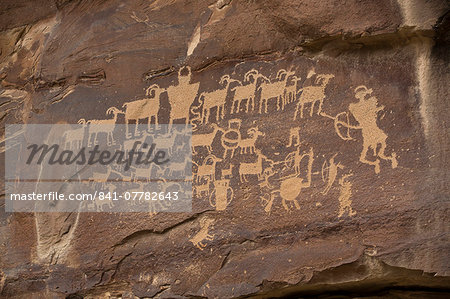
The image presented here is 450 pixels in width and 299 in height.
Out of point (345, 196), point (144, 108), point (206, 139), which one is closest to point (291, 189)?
point (345, 196)

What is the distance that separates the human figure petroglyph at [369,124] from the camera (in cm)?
274

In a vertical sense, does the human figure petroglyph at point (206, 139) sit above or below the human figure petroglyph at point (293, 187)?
above

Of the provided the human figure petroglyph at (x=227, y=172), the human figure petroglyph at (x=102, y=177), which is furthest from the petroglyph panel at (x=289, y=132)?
the human figure petroglyph at (x=102, y=177)

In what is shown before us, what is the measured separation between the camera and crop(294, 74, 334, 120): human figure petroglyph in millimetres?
2922

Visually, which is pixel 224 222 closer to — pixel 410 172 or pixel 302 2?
pixel 410 172

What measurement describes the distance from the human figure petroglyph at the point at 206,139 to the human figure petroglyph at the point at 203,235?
0.38 m

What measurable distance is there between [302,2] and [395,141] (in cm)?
84

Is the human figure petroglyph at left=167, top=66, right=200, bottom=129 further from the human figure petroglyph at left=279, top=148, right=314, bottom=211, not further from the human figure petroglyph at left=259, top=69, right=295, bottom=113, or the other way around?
the human figure petroglyph at left=279, top=148, right=314, bottom=211

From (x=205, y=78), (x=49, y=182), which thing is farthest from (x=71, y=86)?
(x=205, y=78)

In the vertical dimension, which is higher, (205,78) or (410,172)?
(205,78)

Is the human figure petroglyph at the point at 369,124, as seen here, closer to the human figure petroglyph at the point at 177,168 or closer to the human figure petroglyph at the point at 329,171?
the human figure petroglyph at the point at 329,171

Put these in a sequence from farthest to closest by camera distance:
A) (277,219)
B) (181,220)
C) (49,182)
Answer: (49,182), (181,220), (277,219)

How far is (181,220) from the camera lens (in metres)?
3.04

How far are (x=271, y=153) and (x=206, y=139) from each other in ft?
1.23
